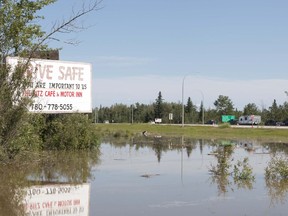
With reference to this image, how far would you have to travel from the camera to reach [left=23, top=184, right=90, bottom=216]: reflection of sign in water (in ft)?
39.5

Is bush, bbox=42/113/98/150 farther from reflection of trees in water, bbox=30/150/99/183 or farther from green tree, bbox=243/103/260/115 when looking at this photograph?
green tree, bbox=243/103/260/115

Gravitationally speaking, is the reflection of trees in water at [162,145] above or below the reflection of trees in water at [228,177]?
above

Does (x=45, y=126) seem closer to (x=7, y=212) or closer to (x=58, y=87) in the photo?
(x=58, y=87)

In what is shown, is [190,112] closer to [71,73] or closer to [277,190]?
[71,73]

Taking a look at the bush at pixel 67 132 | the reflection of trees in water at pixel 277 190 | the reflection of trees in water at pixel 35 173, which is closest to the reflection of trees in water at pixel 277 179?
the reflection of trees in water at pixel 277 190

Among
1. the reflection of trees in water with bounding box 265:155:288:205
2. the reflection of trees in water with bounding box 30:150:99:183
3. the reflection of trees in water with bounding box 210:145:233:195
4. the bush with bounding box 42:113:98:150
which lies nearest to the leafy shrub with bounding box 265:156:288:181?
the reflection of trees in water with bounding box 265:155:288:205

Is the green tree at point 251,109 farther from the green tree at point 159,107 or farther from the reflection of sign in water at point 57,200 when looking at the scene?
the reflection of sign in water at point 57,200

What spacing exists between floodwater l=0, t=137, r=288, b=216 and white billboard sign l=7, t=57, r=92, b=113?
6376 millimetres

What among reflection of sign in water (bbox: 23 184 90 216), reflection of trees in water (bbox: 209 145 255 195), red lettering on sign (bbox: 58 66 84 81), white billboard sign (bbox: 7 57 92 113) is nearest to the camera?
reflection of sign in water (bbox: 23 184 90 216)

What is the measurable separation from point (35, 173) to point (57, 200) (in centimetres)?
594

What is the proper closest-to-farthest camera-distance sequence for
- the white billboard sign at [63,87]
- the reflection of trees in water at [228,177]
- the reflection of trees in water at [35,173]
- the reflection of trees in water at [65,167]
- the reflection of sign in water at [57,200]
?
the reflection of sign in water at [57,200] < the reflection of trees in water at [35,173] < the reflection of trees in water at [228,177] < the reflection of trees in water at [65,167] < the white billboard sign at [63,87]

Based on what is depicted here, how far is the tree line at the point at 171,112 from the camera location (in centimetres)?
10706

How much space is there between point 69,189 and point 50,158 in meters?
9.63

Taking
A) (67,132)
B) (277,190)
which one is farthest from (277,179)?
(67,132)
